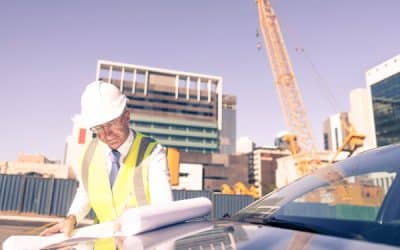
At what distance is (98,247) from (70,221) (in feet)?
3.17

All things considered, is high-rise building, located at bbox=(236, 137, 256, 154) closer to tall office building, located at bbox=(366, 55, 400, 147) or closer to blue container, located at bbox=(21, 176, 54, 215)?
tall office building, located at bbox=(366, 55, 400, 147)

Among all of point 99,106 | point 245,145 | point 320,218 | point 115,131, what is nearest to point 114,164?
point 115,131

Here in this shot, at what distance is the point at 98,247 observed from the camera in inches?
43.5

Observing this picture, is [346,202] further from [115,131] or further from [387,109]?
[387,109]

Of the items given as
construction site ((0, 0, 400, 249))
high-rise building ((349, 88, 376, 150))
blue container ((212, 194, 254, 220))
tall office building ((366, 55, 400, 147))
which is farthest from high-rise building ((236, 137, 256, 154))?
blue container ((212, 194, 254, 220))

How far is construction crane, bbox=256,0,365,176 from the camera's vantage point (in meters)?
50.0

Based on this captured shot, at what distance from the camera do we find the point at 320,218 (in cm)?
142

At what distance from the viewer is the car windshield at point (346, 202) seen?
1.29 metres

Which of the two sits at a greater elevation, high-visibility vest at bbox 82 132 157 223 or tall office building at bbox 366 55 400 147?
tall office building at bbox 366 55 400 147

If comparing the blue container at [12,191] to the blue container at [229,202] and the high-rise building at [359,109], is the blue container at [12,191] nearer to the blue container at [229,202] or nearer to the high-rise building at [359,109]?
the blue container at [229,202]

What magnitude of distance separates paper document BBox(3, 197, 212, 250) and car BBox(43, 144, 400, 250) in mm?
40

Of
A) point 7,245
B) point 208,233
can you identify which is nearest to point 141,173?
point 7,245

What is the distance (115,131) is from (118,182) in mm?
377

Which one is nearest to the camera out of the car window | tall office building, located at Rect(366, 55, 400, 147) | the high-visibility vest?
the car window
